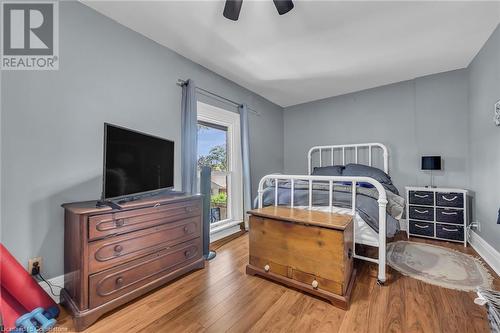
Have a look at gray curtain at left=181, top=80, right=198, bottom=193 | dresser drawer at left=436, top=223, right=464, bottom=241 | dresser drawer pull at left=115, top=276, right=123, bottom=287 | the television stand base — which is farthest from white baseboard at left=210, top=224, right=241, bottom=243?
dresser drawer at left=436, top=223, right=464, bottom=241

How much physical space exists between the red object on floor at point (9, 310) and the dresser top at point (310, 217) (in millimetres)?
1722

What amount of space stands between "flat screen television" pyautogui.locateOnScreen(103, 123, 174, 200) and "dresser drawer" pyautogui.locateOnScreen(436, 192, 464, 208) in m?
3.54

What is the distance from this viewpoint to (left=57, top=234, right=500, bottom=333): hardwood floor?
4.64ft

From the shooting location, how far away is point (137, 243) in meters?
1.68

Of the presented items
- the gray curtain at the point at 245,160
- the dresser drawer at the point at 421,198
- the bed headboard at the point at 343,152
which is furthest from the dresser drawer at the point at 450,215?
the gray curtain at the point at 245,160

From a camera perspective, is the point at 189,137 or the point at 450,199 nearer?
the point at 189,137

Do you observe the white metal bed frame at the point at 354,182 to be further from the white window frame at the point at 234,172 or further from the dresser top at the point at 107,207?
the dresser top at the point at 107,207

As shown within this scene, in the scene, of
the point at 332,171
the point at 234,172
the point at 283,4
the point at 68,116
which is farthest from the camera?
the point at 332,171

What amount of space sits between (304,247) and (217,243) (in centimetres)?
157

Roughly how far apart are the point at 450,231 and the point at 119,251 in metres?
3.90

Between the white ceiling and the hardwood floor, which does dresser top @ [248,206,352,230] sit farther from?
the white ceiling

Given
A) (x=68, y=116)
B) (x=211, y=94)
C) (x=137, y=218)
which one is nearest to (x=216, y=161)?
(x=211, y=94)

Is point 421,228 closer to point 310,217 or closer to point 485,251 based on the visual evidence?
point 485,251

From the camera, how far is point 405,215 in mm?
3426
